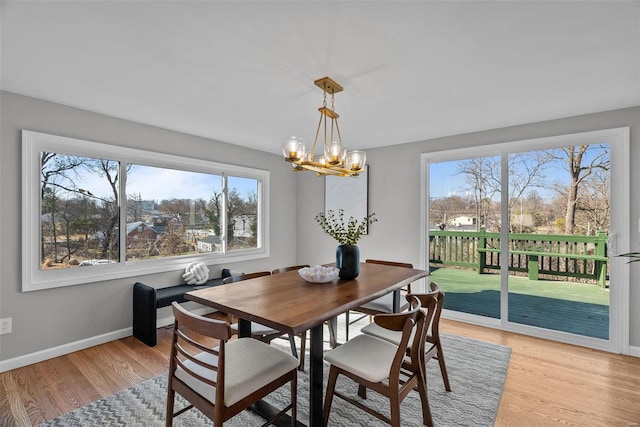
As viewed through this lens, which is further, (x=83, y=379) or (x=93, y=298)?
(x=93, y=298)

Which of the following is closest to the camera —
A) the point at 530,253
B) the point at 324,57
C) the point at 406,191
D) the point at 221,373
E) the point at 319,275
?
the point at 221,373

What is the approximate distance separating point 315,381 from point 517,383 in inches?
71.6

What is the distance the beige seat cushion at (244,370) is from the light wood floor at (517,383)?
4.23 feet

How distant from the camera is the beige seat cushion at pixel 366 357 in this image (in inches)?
63.7

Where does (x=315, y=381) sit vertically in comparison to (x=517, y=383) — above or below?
above

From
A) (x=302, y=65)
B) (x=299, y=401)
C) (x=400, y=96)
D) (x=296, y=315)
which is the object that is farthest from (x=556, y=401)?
(x=302, y=65)

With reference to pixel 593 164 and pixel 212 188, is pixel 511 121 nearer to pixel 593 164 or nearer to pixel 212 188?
pixel 593 164

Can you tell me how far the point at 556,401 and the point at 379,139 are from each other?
3120 mm

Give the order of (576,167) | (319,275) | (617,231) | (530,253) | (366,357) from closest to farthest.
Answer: (366,357)
(319,275)
(617,231)
(576,167)
(530,253)

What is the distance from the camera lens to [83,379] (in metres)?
2.39

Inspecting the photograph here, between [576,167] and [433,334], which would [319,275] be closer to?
[433,334]

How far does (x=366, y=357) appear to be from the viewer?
1750mm

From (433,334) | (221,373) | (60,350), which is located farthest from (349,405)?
(60,350)

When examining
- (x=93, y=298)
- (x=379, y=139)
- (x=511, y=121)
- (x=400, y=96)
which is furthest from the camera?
(x=379, y=139)
